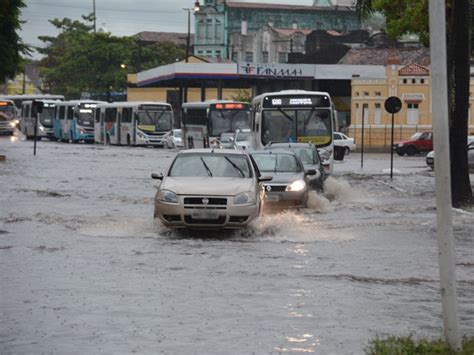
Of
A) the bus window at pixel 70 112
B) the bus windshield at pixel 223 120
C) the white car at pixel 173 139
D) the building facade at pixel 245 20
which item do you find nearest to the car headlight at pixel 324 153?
the bus windshield at pixel 223 120

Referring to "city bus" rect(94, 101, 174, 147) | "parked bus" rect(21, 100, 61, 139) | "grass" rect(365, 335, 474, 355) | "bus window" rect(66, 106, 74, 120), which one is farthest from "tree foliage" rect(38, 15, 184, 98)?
"grass" rect(365, 335, 474, 355)

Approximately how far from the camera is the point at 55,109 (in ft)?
292

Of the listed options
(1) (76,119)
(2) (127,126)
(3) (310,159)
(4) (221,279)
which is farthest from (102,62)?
(4) (221,279)

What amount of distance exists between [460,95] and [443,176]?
2037cm

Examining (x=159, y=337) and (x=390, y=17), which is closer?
(x=159, y=337)

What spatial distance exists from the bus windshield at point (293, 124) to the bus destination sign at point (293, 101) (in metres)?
0.17

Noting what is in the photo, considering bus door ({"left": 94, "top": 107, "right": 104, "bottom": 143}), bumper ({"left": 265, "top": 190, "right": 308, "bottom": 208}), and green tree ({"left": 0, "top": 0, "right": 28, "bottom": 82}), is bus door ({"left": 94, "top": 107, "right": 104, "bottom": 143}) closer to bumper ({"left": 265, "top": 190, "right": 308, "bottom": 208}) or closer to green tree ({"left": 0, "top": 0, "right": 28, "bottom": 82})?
green tree ({"left": 0, "top": 0, "right": 28, "bottom": 82})

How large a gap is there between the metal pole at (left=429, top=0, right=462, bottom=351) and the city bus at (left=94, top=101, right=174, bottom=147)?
65.8 m

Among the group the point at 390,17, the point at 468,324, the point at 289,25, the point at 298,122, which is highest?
the point at 289,25

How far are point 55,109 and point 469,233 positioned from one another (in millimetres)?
67736

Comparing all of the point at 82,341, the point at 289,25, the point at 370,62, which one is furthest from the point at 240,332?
the point at 289,25

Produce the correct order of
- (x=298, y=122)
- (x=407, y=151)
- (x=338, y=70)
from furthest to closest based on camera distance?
(x=338, y=70), (x=407, y=151), (x=298, y=122)

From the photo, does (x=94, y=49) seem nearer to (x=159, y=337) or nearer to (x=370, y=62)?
(x=370, y=62)

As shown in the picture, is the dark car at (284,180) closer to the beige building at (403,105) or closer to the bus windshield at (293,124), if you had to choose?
the bus windshield at (293,124)
